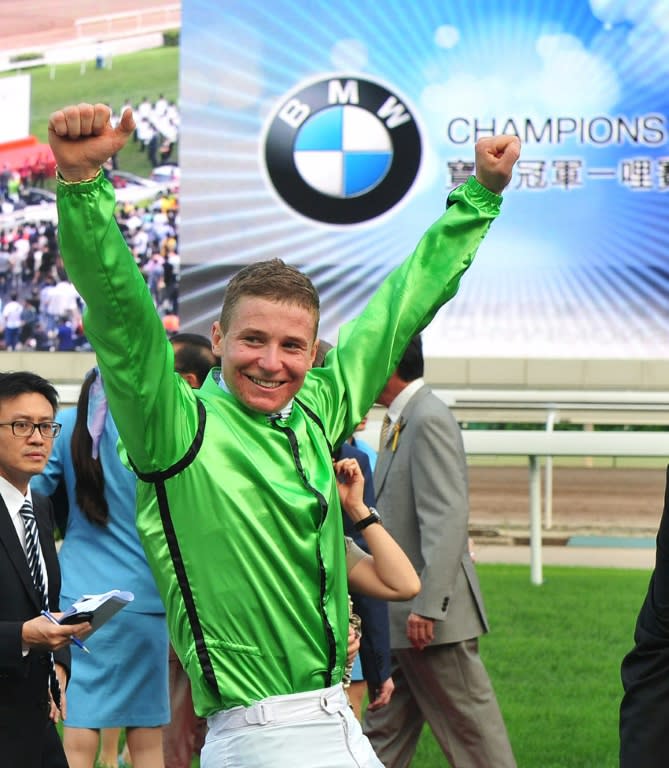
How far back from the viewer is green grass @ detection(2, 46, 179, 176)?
54.7 ft

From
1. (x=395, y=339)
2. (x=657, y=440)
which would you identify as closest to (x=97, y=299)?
(x=395, y=339)

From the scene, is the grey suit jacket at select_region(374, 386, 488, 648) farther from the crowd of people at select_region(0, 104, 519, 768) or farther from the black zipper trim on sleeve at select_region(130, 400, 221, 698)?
the black zipper trim on sleeve at select_region(130, 400, 221, 698)

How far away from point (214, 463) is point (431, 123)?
44.3ft

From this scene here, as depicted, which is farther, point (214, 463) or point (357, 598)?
point (357, 598)

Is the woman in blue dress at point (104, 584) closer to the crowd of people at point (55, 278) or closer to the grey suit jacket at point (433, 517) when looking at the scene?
the grey suit jacket at point (433, 517)

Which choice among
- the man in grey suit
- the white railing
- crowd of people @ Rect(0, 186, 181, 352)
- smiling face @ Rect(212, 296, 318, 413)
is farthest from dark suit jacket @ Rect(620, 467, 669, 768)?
crowd of people @ Rect(0, 186, 181, 352)

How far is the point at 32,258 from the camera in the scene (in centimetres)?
1612

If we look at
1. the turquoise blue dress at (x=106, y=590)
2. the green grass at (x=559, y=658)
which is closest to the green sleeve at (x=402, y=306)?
the turquoise blue dress at (x=106, y=590)

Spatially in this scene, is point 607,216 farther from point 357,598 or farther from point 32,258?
point 357,598

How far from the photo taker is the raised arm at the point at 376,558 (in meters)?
2.98

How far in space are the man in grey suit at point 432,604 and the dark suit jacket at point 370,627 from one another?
0.25m

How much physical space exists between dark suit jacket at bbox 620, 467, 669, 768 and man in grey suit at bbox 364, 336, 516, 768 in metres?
1.58

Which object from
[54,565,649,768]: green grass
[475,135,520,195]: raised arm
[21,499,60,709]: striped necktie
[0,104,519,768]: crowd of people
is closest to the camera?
[0,104,519,768]: crowd of people

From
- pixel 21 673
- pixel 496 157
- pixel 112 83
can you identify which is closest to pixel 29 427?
pixel 21 673
